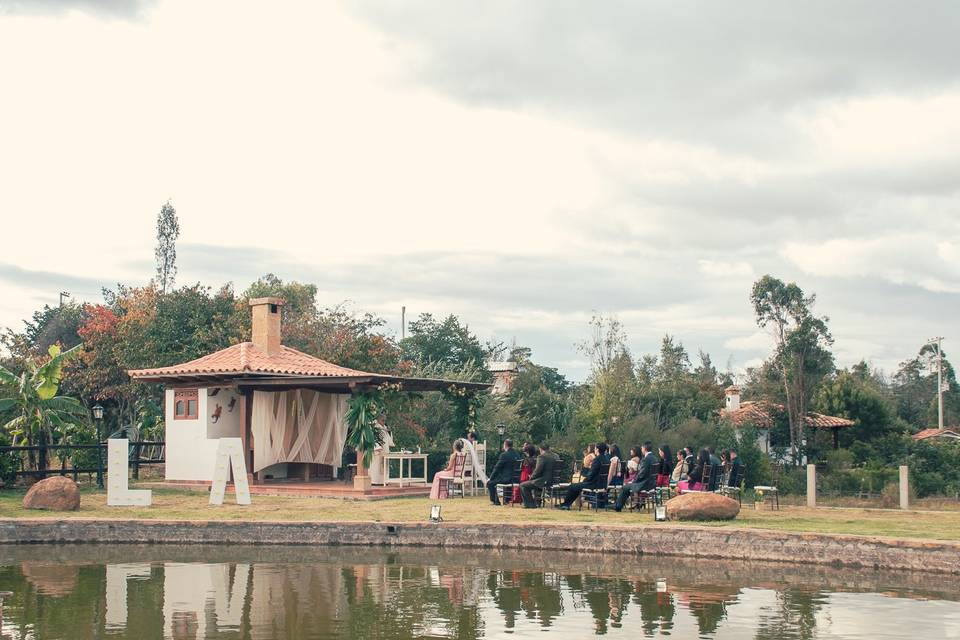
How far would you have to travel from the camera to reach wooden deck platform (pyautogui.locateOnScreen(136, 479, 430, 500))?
21.1m

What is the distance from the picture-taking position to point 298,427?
24.3m

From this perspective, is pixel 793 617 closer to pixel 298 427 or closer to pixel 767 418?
pixel 298 427

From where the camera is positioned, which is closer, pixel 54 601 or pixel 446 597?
pixel 54 601

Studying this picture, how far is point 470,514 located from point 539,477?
196 cm

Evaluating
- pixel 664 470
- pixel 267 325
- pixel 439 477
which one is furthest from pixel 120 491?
pixel 664 470

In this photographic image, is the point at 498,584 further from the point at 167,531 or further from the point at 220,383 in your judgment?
the point at 220,383

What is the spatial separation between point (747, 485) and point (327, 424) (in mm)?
15331

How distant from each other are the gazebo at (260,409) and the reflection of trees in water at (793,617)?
11.8 m

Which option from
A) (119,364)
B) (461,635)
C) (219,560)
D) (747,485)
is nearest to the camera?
(461,635)

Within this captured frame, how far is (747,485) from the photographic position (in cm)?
3325

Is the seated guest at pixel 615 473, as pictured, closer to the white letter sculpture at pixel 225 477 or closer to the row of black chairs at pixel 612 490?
the row of black chairs at pixel 612 490

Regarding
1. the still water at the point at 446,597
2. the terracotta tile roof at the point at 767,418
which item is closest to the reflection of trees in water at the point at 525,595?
the still water at the point at 446,597

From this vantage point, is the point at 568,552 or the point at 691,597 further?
the point at 568,552

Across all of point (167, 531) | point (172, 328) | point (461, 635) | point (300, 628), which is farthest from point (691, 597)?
point (172, 328)
